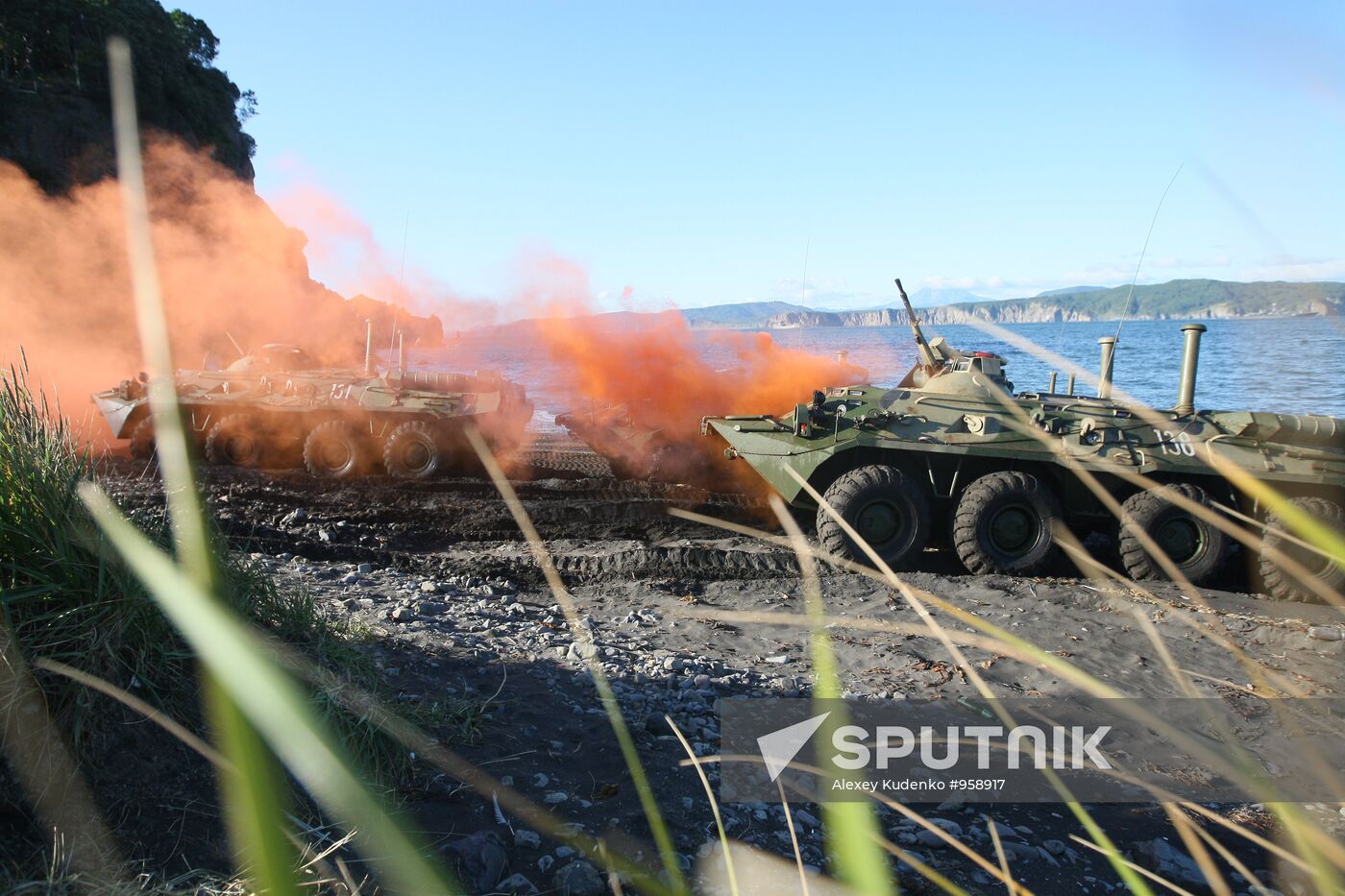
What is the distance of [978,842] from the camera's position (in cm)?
393

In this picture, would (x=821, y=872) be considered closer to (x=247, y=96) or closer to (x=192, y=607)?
(x=192, y=607)

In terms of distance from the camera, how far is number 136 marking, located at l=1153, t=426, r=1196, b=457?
855 centimetres

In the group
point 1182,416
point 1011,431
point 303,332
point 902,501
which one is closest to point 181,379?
point 303,332

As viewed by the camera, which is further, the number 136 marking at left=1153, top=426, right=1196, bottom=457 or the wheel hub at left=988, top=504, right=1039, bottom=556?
the wheel hub at left=988, top=504, right=1039, bottom=556

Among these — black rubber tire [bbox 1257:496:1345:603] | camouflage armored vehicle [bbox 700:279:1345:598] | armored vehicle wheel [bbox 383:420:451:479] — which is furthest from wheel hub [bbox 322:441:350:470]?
black rubber tire [bbox 1257:496:1345:603]

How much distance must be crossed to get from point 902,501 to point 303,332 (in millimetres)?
16057

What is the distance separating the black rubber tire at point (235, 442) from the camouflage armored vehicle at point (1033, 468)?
7.60 m

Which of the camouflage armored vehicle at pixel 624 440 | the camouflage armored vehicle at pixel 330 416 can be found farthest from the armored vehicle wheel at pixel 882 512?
the camouflage armored vehicle at pixel 330 416

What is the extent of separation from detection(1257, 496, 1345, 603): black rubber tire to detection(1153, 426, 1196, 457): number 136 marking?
37.7 inches

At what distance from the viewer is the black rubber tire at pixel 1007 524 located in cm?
868

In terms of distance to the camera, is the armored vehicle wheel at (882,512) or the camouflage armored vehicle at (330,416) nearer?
the armored vehicle wheel at (882,512)

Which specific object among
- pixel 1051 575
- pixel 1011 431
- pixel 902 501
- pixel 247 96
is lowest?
pixel 1051 575

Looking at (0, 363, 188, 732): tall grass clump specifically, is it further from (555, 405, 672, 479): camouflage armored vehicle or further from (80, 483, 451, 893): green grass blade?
(555, 405, 672, 479): camouflage armored vehicle

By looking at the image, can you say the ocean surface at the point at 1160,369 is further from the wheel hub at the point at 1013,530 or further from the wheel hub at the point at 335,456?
the wheel hub at the point at 1013,530
